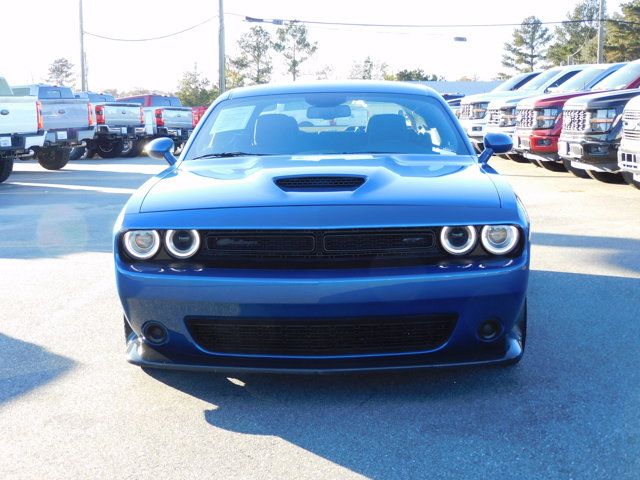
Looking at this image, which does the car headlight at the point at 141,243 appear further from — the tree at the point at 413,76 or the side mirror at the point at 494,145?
the tree at the point at 413,76

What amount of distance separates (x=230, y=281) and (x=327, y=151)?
1.56m

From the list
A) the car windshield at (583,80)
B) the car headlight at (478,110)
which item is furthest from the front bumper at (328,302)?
the car headlight at (478,110)

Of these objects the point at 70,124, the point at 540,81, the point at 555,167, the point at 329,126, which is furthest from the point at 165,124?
the point at 329,126

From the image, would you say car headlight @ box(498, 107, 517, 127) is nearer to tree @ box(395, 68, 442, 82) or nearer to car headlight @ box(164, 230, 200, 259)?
car headlight @ box(164, 230, 200, 259)

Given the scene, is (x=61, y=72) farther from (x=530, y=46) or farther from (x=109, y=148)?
(x=109, y=148)

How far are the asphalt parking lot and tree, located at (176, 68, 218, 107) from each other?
61.1 meters

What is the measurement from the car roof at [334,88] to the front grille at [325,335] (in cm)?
221

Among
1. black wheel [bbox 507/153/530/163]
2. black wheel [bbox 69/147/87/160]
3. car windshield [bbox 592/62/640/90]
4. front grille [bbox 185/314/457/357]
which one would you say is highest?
car windshield [bbox 592/62/640/90]

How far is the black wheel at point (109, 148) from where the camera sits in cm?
2252

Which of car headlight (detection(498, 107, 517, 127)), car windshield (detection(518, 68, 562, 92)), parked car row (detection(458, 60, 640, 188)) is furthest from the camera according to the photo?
car windshield (detection(518, 68, 562, 92))

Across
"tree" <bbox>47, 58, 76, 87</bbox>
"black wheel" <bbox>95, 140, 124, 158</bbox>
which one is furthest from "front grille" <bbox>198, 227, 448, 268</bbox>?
"tree" <bbox>47, 58, 76, 87</bbox>

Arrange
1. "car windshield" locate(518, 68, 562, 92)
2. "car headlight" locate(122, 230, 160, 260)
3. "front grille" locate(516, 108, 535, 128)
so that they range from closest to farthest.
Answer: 1. "car headlight" locate(122, 230, 160, 260)
2. "front grille" locate(516, 108, 535, 128)
3. "car windshield" locate(518, 68, 562, 92)

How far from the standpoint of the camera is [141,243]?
3.46m

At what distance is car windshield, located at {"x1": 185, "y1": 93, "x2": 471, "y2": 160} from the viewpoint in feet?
15.5
